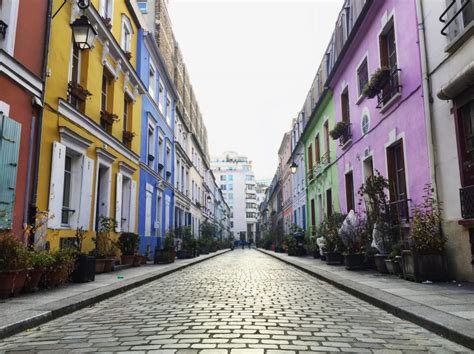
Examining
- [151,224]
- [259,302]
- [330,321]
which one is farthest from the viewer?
[151,224]

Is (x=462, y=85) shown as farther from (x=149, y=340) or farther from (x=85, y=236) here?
(x=85, y=236)

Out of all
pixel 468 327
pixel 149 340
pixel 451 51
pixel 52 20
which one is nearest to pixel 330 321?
pixel 468 327

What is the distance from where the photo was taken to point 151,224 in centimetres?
2033

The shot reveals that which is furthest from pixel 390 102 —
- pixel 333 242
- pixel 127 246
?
pixel 127 246

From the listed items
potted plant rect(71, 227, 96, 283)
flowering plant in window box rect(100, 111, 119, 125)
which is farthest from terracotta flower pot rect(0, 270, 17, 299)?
flowering plant in window box rect(100, 111, 119, 125)

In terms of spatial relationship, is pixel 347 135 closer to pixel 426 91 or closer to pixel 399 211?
pixel 399 211

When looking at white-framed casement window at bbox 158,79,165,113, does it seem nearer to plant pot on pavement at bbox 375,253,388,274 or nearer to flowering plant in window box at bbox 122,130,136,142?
flowering plant in window box at bbox 122,130,136,142

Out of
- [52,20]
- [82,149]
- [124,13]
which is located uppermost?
[124,13]

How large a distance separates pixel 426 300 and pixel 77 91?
31.8 ft

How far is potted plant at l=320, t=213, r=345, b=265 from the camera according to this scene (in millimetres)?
14398

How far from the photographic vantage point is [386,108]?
465 inches

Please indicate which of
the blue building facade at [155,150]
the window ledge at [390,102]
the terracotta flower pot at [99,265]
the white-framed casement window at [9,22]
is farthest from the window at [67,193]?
the window ledge at [390,102]

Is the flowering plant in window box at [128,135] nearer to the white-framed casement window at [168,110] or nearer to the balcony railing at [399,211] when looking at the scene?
the white-framed casement window at [168,110]

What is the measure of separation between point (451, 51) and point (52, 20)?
8.81 metres
